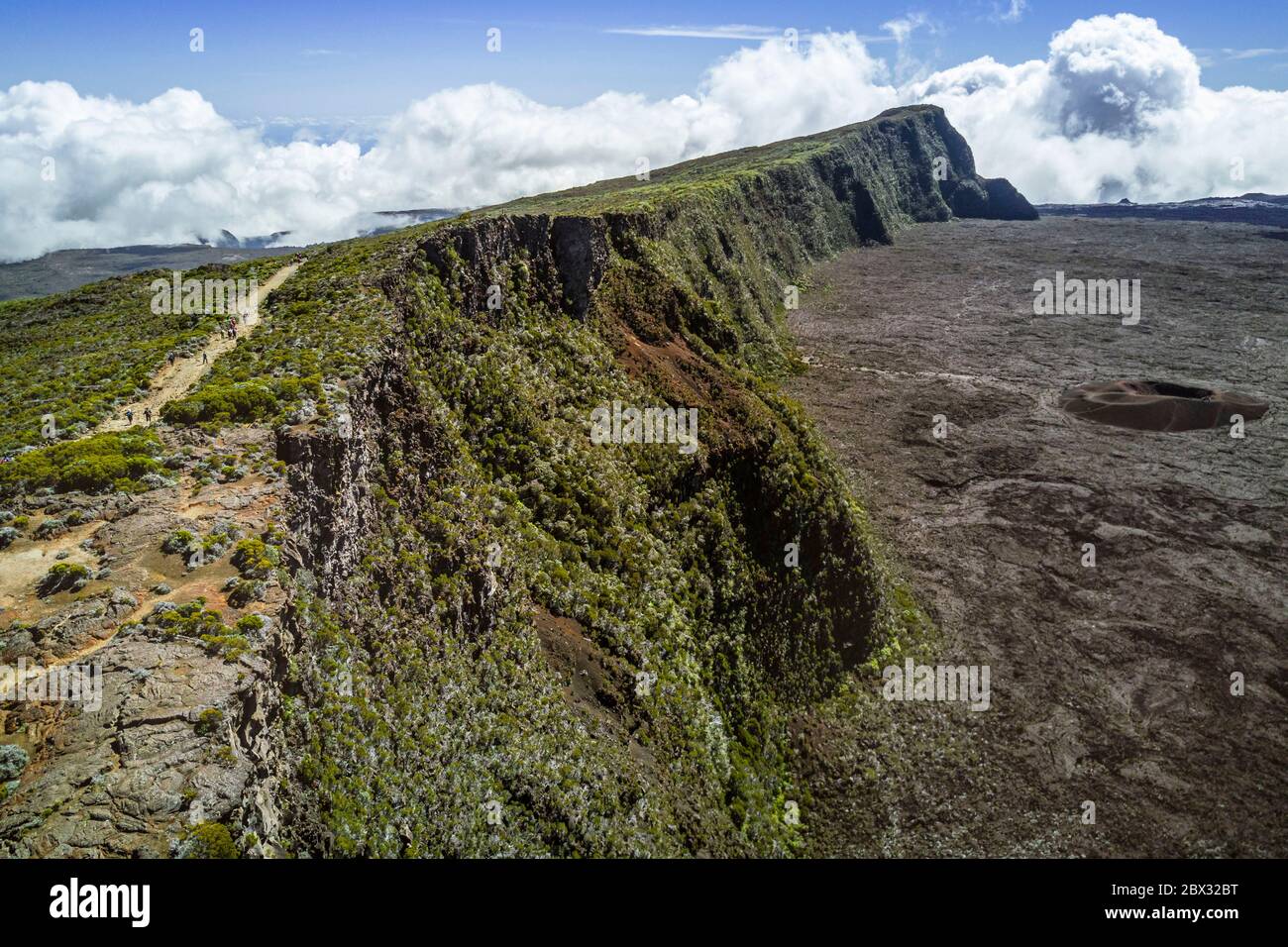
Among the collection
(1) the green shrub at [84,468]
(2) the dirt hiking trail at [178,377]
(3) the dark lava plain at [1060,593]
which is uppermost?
(2) the dirt hiking trail at [178,377]

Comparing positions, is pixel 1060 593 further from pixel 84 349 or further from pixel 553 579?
pixel 84 349

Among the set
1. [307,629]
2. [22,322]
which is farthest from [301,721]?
[22,322]

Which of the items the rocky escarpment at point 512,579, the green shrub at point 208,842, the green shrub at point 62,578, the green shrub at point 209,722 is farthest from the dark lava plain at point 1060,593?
the green shrub at point 62,578

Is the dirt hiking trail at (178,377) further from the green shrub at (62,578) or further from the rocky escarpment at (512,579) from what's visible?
the green shrub at (62,578)

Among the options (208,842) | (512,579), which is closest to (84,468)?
(512,579)

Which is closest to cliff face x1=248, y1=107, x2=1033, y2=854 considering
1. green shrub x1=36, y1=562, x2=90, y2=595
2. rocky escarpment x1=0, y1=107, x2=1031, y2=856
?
rocky escarpment x1=0, y1=107, x2=1031, y2=856
